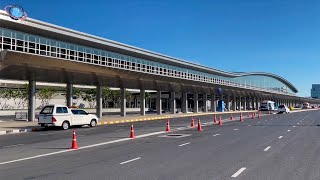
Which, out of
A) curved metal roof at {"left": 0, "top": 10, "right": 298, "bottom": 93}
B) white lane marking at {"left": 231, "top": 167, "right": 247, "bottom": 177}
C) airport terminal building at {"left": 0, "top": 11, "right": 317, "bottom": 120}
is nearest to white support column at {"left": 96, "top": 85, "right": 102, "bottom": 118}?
airport terminal building at {"left": 0, "top": 11, "right": 317, "bottom": 120}

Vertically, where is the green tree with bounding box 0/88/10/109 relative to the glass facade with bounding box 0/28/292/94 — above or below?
below

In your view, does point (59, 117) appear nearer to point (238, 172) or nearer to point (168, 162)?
point (168, 162)

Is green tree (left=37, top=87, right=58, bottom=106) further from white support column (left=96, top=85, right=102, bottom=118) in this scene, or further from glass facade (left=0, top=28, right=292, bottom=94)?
white support column (left=96, top=85, right=102, bottom=118)

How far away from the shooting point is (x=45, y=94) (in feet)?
291

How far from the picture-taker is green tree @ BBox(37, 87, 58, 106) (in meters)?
88.5

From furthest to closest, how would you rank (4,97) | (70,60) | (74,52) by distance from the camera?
1. (4,97)
2. (74,52)
3. (70,60)

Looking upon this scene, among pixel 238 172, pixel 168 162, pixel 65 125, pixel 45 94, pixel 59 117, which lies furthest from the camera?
pixel 45 94

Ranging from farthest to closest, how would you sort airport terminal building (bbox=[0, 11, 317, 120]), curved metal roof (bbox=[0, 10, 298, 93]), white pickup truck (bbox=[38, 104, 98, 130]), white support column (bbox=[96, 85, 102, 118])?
white support column (bbox=[96, 85, 102, 118]), airport terminal building (bbox=[0, 11, 317, 120]), curved metal roof (bbox=[0, 10, 298, 93]), white pickup truck (bbox=[38, 104, 98, 130])

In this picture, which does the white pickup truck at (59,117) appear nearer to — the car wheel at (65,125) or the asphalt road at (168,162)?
the car wheel at (65,125)

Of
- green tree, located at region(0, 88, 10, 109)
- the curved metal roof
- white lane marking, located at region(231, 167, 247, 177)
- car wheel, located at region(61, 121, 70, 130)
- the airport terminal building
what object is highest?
the curved metal roof

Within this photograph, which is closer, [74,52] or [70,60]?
[70,60]

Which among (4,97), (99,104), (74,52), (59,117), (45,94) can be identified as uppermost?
(74,52)

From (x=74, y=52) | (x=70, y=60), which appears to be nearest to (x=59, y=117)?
(x=70, y=60)

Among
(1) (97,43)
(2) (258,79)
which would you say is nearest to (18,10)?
(1) (97,43)
